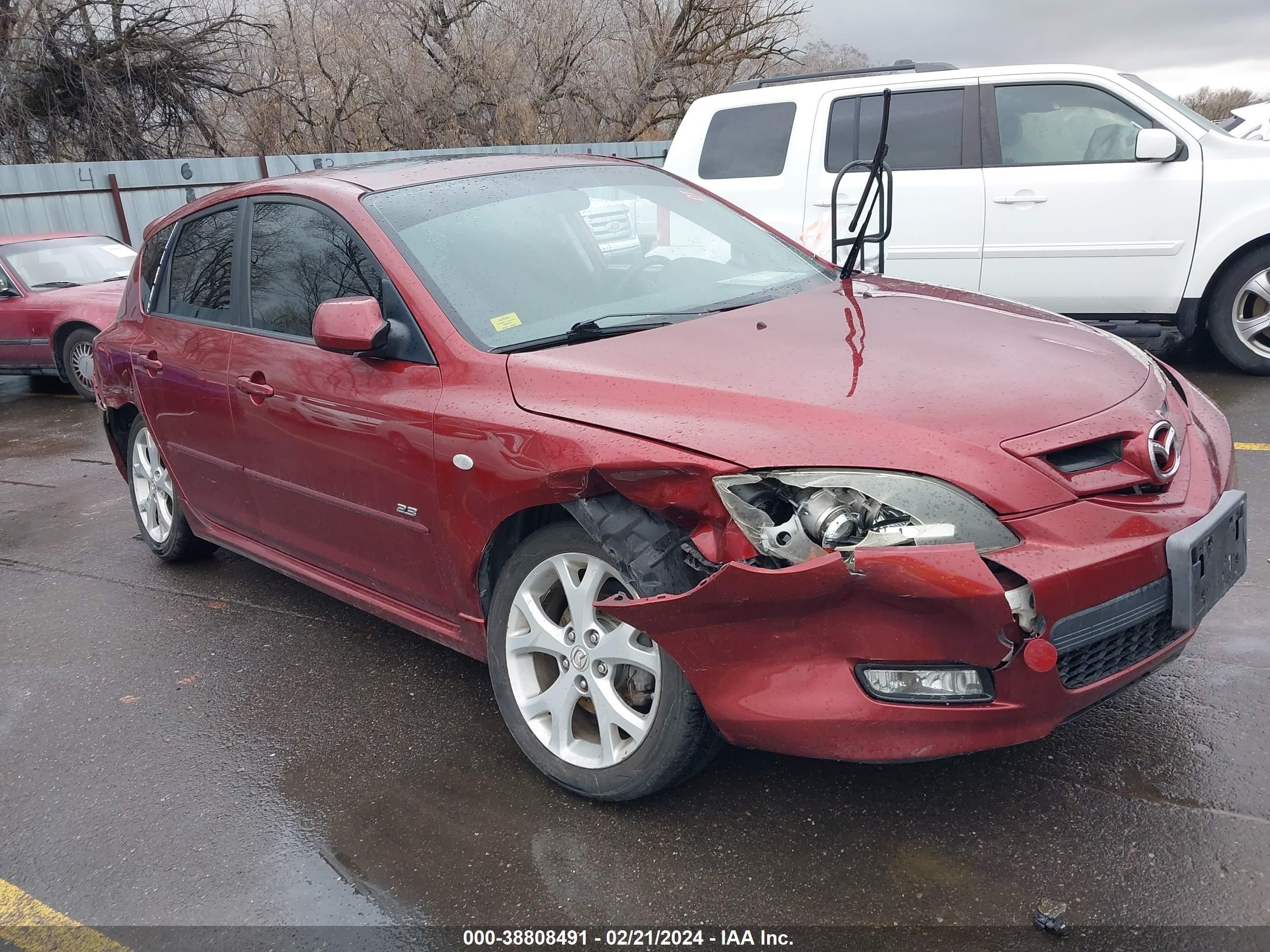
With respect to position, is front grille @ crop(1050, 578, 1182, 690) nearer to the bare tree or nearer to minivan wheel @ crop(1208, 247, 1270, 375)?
minivan wheel @ crop(1208, 247, 1270, 375)

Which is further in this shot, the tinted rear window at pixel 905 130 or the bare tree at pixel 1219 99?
the bare tree at pixel 1219 99

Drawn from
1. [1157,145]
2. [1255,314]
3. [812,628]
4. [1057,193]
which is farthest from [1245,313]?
[812,628]

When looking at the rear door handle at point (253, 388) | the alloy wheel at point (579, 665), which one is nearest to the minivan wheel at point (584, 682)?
the alloy wheel at point (579, 665)

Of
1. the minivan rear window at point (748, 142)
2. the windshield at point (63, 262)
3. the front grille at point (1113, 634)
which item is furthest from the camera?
the windshield at point (63, 262)

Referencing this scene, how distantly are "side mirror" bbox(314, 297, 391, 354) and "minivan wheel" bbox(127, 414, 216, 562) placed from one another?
1.95m

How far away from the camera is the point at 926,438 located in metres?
2.36

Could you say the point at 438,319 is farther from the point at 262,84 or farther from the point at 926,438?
the point at 262,84

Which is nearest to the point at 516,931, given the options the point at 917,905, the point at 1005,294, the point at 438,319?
the point at 917,905

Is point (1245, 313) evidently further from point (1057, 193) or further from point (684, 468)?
point (684, 468)

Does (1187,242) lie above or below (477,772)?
above

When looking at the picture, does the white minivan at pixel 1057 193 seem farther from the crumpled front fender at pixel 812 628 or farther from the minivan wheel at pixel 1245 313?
the crumpled front fender at pixel 812 628

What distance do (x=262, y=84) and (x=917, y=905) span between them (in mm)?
22680

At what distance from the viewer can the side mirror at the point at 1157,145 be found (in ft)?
20.9

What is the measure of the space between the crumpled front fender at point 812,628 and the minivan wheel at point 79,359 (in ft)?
30.1
